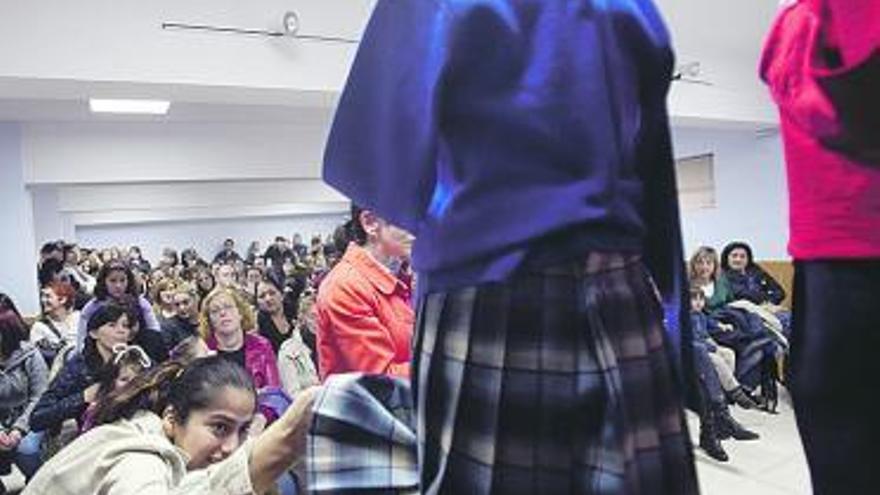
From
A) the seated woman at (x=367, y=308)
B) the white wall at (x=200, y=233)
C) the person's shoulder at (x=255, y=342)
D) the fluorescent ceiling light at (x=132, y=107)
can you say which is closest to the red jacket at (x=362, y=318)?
the seated woman at (x=367, y=308)

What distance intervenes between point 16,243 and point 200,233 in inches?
402

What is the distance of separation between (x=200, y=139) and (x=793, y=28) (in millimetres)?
8352

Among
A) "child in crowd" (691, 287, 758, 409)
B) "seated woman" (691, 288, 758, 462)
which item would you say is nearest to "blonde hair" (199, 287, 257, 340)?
"seated woman" (691, 288, 758, 462)

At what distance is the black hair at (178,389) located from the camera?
1.57 meters

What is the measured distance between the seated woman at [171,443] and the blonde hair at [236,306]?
73.8 inches

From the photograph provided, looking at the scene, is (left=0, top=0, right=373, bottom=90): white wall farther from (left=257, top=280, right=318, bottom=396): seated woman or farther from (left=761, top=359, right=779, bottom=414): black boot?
(left=761, top=359, right=779, bottom=414): black boot

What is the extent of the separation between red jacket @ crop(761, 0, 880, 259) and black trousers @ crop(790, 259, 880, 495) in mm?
26

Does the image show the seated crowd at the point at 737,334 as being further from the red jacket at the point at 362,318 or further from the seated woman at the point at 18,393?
the seated woman at the point at 18,393

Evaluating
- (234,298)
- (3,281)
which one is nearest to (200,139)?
(3,281)

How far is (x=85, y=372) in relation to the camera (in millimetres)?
3191

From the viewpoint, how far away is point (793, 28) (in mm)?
868

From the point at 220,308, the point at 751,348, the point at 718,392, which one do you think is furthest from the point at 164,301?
the point at 751,348

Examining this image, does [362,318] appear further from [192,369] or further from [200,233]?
[200,233]

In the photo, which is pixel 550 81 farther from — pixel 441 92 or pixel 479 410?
pixel 479 410
